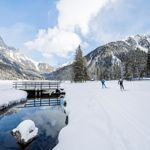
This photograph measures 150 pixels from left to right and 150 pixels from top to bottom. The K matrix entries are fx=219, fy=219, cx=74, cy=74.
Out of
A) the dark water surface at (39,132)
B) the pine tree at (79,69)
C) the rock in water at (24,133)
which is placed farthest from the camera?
the pine tree at (79,69)

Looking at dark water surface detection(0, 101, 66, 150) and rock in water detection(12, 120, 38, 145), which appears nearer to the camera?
rock in water detection(12, 120, 38, 145)

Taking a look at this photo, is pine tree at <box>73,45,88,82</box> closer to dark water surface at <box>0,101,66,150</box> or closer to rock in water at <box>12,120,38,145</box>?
dark water surface at <box>0,101,66,150</box>

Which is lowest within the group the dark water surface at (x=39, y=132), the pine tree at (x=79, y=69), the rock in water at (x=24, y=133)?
the dark water surface at (x=39, y=132)

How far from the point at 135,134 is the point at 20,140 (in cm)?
673

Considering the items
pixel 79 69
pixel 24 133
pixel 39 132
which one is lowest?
pixel 39 132

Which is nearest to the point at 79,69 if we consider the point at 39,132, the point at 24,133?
the point at 39,132

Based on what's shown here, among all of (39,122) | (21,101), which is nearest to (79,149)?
(39,122)

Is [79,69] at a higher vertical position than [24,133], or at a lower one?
higher

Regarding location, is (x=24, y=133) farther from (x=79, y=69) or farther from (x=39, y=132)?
(x=79, y=69)

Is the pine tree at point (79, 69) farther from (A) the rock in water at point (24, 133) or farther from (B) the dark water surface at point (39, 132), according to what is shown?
(A) the rock in water at point (24, 133)

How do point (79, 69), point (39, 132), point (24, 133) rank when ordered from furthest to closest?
1. point (79, 69)
2. point (39, 132)
3. point (24, 133)

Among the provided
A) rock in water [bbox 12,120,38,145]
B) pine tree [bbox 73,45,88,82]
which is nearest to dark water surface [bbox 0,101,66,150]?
rock in water [bbox 12,120,38,145]

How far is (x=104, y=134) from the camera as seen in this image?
11.2m

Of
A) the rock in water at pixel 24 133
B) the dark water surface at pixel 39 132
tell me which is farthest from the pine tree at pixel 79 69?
the rock in water at pixel 24 133
